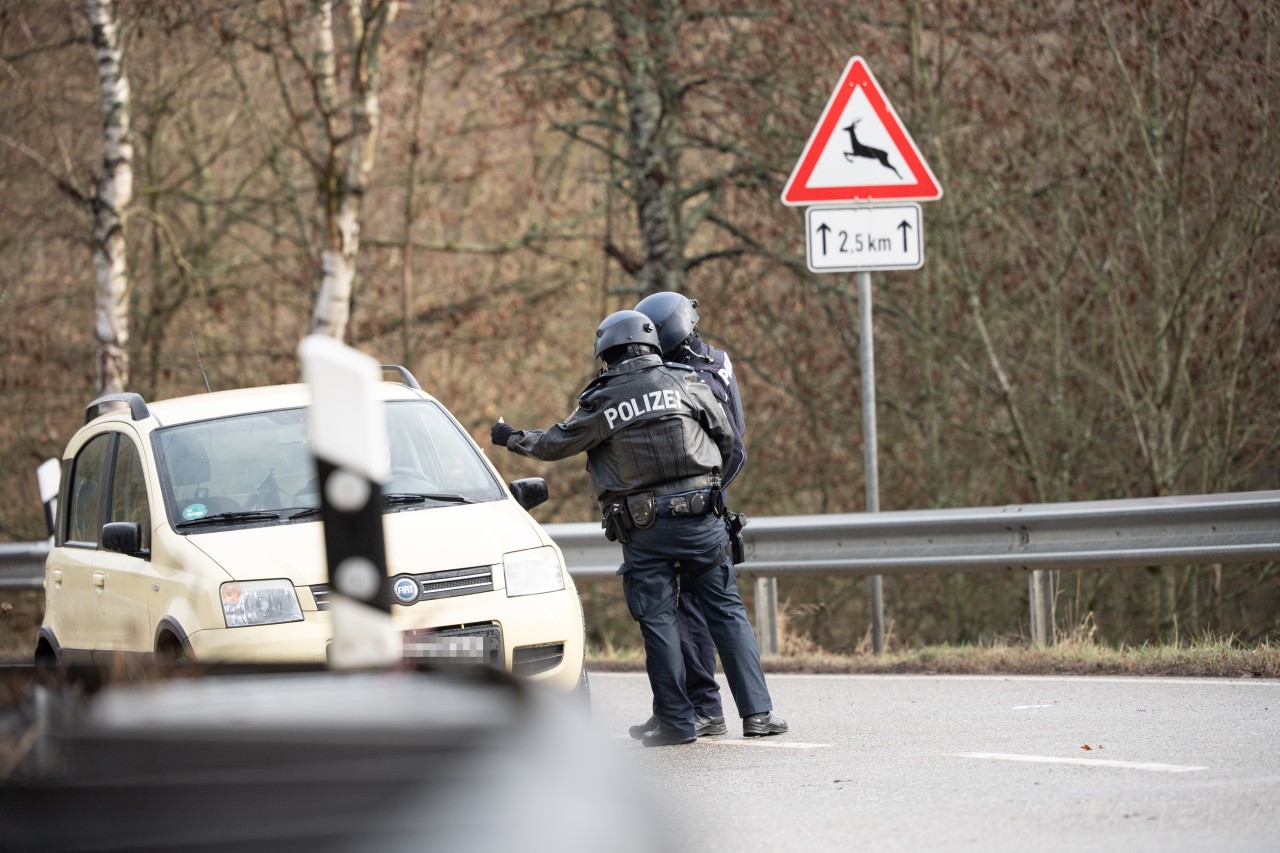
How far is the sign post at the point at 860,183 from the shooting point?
383 inches

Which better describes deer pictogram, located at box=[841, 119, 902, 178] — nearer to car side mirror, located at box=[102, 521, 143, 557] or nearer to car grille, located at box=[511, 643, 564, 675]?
car grille, located at box=[511, 643, 564, 675]

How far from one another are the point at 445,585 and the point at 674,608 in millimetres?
1145

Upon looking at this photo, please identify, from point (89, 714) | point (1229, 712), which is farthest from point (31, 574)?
point (89, 714)

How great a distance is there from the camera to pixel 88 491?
27.0ft

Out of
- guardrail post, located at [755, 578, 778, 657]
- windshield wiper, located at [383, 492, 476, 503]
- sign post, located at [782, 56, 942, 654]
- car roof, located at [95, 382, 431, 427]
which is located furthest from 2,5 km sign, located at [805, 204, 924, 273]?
windshield wiper, located at [383, 492, 476, 503]

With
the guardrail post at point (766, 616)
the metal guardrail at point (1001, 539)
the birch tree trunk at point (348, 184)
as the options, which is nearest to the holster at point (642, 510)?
the metal guardrail at point (1001, 539)

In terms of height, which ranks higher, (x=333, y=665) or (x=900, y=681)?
(x=333, y=665)

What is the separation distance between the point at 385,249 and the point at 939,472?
37.4 ft

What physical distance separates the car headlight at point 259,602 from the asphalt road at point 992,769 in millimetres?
1580

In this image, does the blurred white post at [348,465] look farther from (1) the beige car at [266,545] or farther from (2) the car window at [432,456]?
(2) the car window at [432,456]

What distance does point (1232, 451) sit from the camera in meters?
13.3

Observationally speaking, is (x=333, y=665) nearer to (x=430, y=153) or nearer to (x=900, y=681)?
(x=900, y=681)

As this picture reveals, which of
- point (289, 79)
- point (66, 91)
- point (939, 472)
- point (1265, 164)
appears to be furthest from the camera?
point (289, 79)

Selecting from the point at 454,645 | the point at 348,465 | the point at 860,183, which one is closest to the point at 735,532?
the point at 454,645
